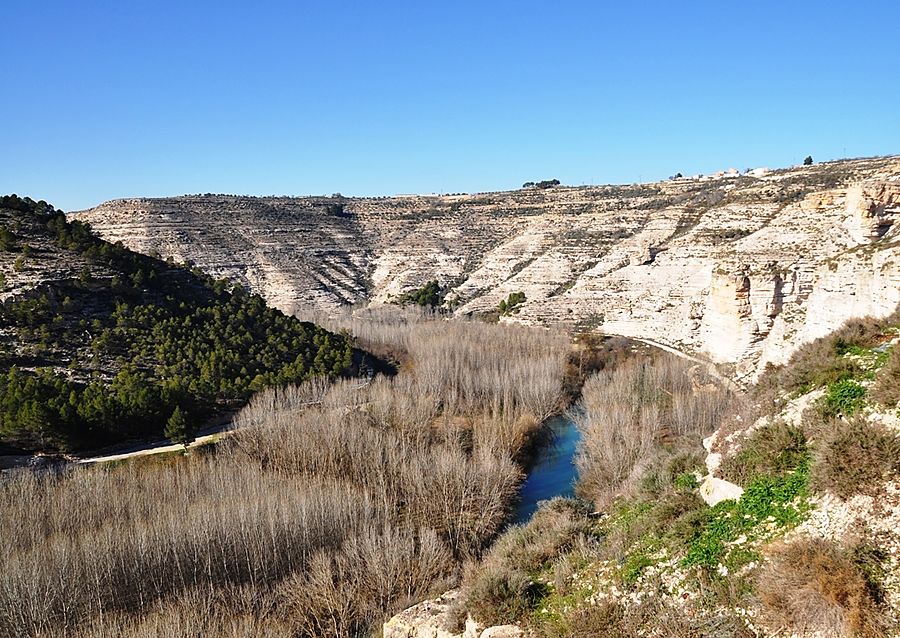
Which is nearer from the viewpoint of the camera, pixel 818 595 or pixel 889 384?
pixel 818 595

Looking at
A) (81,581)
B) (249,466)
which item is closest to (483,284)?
(249,466)

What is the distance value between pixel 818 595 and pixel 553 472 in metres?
21.3

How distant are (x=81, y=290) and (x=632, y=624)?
34.2 metres

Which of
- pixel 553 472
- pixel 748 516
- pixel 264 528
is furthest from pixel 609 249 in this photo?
pixel 748 516

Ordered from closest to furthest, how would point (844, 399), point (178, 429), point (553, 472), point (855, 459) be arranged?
point (855, 459), point (844, 399), point (178, 429), point (553, 472)

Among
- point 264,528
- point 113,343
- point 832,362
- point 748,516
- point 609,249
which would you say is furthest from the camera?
point 609,249

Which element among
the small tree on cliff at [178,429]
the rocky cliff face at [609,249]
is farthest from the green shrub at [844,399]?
the small tree on cliff at [178,429]

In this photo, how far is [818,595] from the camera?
28.8ft

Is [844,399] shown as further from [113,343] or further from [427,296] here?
[427,296]

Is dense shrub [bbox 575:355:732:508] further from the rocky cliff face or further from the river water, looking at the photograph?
the rocky cliff face

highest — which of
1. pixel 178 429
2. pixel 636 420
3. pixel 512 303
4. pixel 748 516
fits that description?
pixel 512 303

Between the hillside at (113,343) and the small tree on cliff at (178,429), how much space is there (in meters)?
1.14

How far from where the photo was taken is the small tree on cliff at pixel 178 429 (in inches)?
1053

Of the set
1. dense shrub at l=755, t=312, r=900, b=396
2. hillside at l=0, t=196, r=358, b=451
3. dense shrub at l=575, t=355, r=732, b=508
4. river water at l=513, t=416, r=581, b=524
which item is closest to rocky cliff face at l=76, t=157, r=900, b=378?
dense shrub at l=575, t=355, r=732, b=508
